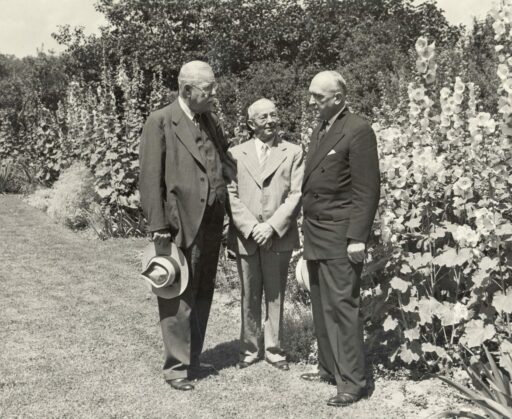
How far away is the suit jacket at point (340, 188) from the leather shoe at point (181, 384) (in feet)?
3.90

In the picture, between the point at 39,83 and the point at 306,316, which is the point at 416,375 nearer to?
the point at 306,316

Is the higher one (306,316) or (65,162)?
(65,162)

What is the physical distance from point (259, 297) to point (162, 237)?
3.13 feet

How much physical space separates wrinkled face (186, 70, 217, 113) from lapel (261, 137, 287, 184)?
62cm

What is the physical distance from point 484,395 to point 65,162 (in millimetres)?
12760

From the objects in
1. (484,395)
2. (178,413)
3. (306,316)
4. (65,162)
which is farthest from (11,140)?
(484,395)

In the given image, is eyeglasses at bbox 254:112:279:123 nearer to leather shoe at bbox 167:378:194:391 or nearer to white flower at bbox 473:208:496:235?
white flower at bbox 473:208:496:235

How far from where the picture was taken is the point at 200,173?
4418mm

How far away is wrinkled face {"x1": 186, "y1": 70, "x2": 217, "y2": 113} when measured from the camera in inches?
169

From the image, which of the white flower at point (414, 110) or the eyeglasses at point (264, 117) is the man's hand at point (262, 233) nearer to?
the eyeglasses at point (264, 117)

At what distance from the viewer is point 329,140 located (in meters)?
4.07

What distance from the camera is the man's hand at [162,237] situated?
4.30 m

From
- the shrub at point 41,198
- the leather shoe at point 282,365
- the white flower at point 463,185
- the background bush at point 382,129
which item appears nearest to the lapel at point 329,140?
the background bush at point 382,129

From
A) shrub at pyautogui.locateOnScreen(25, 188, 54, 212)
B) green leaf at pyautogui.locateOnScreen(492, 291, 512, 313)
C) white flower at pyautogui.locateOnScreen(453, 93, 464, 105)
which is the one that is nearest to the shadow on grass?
green leaf at pyautogui.locateOnScreen(492, 291, 512, 313)
